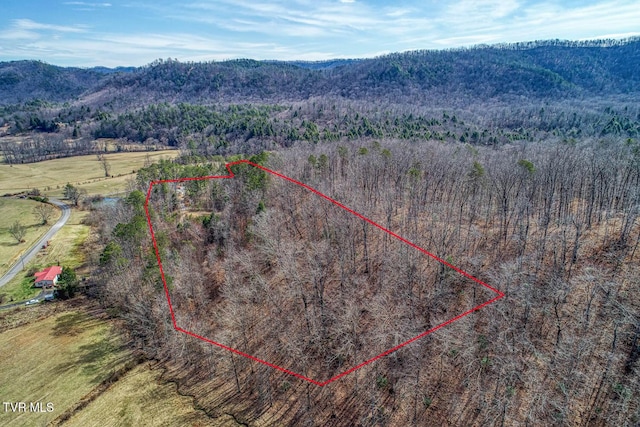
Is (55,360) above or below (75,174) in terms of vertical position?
below

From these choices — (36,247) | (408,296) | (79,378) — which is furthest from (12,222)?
(408,296)

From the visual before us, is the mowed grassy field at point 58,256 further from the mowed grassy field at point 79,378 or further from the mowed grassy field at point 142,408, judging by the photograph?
the mowed grassy field at point 142,408

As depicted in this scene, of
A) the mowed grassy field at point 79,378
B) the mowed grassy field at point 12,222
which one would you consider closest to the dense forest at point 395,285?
the mowed grassy field at point 79,378

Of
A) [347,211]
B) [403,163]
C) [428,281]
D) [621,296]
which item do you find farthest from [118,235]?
[621,296]

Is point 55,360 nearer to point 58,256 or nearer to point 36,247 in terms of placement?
point 58,256

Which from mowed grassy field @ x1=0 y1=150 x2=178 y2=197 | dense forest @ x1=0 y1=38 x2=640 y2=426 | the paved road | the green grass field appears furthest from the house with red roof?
mowed grassy field @ x1=0 y1=150 x2=178 y2=197

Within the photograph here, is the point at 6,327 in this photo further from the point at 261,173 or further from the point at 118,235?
the point at 261,173

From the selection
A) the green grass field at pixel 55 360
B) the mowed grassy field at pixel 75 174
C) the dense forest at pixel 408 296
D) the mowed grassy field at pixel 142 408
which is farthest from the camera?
the mowed grassy field at pixel 75 174
